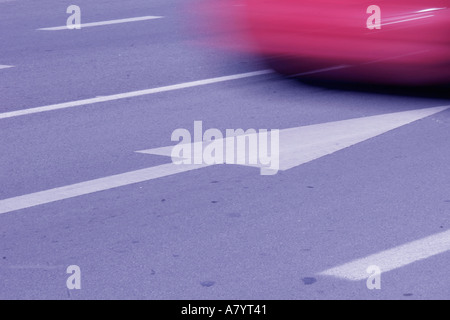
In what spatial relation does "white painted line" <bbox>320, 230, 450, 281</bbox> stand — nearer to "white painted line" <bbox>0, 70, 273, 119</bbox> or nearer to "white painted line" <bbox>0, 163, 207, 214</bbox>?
"white painted line" <bbox>0, 163, 207, 214</bbox>

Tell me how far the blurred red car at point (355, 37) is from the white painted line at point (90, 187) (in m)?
2.41

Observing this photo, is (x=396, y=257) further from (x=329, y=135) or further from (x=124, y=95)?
(x=124, y=95)

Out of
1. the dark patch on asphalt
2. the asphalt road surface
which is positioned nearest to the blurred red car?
the asphalt road surface

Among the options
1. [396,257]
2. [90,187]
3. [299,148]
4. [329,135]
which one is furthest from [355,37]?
[396,257]

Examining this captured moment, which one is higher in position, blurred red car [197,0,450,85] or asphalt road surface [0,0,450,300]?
blurred red car [197,0,450,85]

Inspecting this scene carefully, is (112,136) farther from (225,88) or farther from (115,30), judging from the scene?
(115,30)

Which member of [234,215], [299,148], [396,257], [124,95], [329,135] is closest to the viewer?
[396,257]

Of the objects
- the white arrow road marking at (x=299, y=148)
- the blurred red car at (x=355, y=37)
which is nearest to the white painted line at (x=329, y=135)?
the white arrow road marking at (x=299, y=148)

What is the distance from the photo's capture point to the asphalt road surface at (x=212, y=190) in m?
4.28

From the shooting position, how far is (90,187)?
5.56m

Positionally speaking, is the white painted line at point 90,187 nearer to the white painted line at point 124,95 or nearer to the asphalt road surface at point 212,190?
the asphalt road surface at point 212,190

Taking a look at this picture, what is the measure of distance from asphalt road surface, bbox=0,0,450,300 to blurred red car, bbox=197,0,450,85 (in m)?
0.33

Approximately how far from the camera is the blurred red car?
7621mm

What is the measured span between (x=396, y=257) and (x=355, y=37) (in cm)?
369
